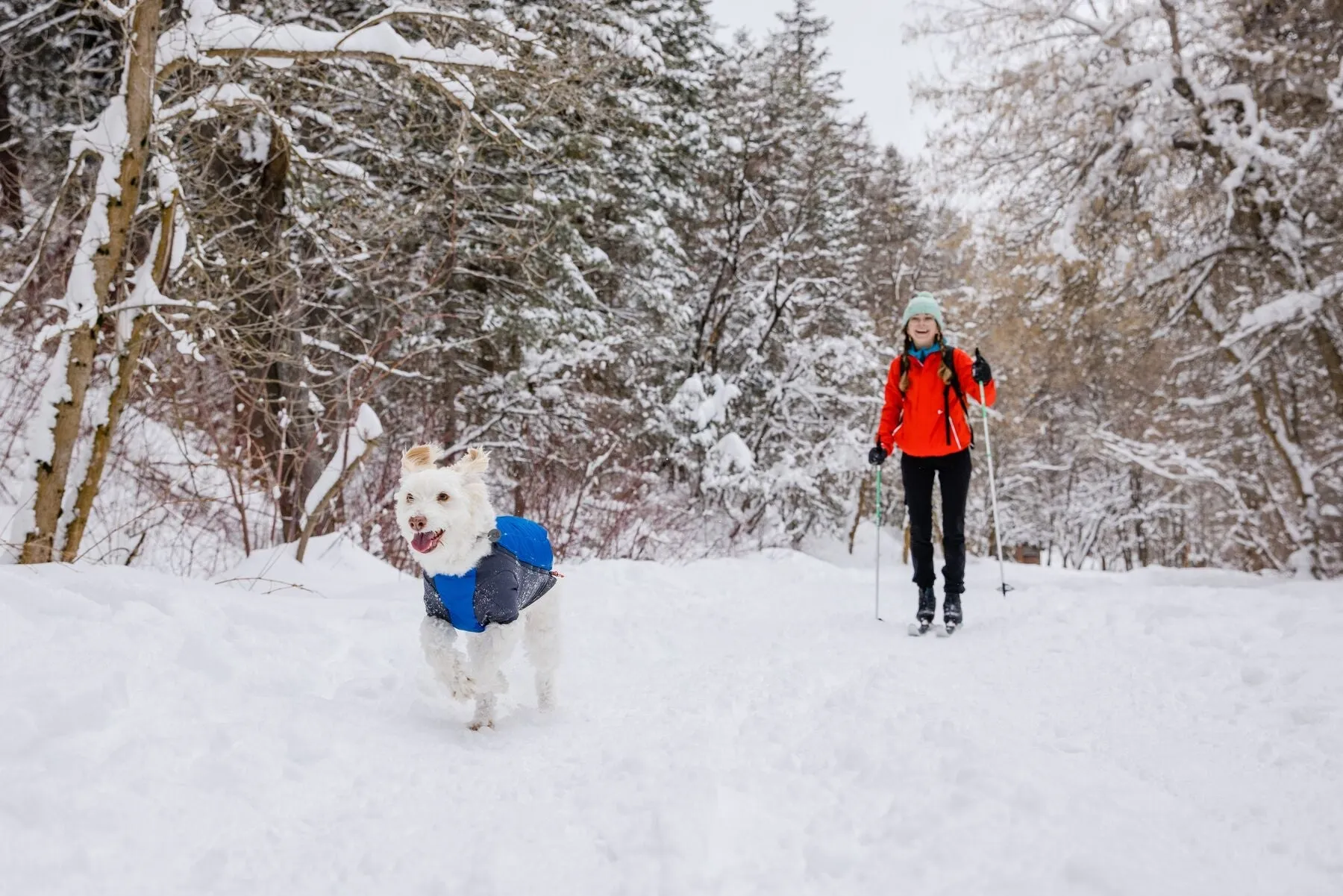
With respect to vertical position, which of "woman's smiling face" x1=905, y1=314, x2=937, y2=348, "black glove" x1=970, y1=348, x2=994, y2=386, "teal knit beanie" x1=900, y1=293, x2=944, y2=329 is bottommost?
"black glove" x1=970, y1=348, x2=994, y2=386

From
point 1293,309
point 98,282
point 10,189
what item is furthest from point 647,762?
point 1293,309

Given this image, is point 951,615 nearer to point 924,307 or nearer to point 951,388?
point 951,388

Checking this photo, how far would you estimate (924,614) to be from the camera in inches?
209

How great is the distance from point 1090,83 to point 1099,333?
10.2 feet

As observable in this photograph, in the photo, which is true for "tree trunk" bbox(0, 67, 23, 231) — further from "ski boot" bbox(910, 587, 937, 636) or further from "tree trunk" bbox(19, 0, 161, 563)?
"ski boot" bbox(910, 587, 937, 636)

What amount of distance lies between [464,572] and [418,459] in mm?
553

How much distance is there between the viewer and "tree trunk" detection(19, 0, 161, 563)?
3791 millimetres

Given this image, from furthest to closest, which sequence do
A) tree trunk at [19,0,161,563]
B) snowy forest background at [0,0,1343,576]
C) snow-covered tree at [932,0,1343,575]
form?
1. snow-covered tree at [932,0,1343,575]
2. snowy forest background at [0,0,1343,576]
3. tree trunk at [19,0,161,563]

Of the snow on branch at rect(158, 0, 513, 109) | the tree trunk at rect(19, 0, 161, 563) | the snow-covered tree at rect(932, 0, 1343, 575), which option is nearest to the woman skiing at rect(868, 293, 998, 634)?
the snow on branch at rect(158, 0, 513, 109)

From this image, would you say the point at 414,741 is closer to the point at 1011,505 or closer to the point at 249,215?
the point at 249,215

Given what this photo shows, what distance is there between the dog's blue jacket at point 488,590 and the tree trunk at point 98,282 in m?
2.11

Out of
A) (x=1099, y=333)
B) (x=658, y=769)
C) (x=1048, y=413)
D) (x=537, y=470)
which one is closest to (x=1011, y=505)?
(x=1048, y=413)

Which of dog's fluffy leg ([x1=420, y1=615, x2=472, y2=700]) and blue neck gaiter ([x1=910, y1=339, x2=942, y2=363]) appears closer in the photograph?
dog's fluffy leg ([x1=420, y1=615, x2=472, y2=700])

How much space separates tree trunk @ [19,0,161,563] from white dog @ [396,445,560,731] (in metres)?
1.90
